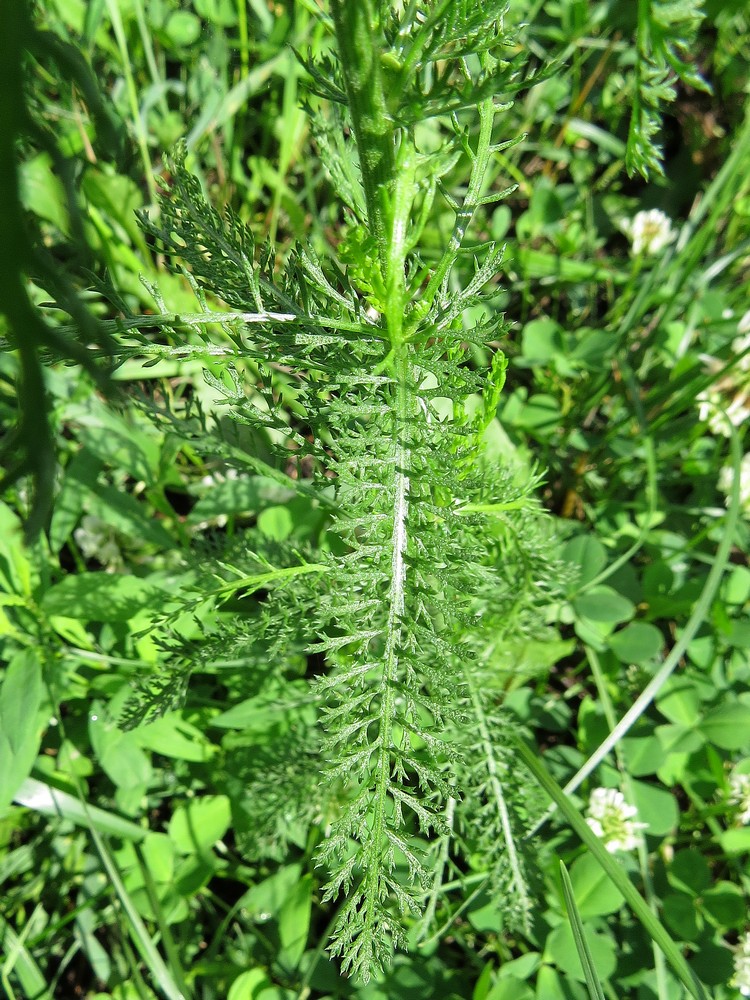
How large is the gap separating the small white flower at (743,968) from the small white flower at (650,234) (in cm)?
179

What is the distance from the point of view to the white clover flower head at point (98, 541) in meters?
1.94

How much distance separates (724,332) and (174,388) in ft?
5.22

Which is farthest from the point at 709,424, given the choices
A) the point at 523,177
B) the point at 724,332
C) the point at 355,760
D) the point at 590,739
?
the point at 355,760

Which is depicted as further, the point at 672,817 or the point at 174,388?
the point at 174,388

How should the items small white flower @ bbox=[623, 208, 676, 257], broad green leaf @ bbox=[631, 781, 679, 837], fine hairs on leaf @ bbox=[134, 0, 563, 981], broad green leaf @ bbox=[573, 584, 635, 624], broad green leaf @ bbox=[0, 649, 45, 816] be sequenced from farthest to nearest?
small white flower @ bbox=[623, 208, 676, 257], broad green leaf @ bbox=[573, 584, 635, 624], broad green leaf @ bbox=[631, 781, 679, 837], broad green leaf @ bbox=[0, 649, 45, 816], fine hairs on leaf @ bbox=[134, 0, 563, 981]

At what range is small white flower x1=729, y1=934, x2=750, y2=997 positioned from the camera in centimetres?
157

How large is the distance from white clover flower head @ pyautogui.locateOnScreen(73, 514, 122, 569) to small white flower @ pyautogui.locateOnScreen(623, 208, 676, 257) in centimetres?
171

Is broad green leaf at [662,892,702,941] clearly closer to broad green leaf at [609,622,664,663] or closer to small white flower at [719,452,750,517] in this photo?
broad green leaf at [609,622,664,663]

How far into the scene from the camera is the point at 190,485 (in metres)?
2.03

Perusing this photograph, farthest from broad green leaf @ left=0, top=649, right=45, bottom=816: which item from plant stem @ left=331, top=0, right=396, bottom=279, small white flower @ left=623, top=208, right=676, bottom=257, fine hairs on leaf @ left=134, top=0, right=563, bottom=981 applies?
small white flower @ left=623, top=208, right=676, bottom=257

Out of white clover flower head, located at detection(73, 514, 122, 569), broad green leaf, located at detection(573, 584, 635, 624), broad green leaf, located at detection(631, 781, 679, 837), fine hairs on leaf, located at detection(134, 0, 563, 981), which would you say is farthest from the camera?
white clover flower head, located at detection(73, 514, 122, 569)

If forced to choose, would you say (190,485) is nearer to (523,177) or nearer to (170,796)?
(170,796)

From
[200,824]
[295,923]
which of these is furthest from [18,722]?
[295,923]

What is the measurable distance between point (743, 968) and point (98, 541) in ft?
A: 5.77
